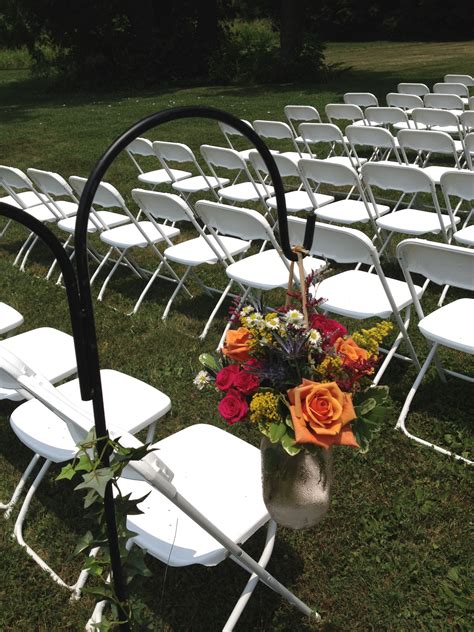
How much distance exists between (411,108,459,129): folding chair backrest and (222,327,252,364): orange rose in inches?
236

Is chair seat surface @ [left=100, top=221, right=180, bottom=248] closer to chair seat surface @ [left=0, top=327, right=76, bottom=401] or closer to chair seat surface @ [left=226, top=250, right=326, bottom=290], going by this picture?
chair seat surface @ [left=226, top=250, right=326, bottom=290]

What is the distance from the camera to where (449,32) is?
112 feet

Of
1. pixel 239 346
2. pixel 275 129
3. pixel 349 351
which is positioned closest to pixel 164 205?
pixel 275 129

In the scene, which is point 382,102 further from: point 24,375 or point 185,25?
point 24,375

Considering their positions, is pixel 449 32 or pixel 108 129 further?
pixel 449 32

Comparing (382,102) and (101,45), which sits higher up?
(101,45)

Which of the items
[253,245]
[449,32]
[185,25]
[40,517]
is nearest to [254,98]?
[185,25]

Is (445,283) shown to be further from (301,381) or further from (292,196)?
(292,196)

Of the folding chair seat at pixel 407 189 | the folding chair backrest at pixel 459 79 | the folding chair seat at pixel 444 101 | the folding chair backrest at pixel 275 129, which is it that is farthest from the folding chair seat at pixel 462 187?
the folding chair backrest at pixel 459 79

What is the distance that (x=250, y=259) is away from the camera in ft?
13.9

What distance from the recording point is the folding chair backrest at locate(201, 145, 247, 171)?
5484mm

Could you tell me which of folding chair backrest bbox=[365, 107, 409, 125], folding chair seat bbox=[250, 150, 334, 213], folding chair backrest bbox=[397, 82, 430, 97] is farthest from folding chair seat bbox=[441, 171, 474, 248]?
folding chair backrest bbox=[397, 82, 430, 97]

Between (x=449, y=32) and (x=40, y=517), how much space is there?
122 feet

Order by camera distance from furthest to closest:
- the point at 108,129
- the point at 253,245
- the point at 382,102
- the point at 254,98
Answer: the point at 254,98 → the point at 382,102 → the point at 108,129 → the point at 253,245
